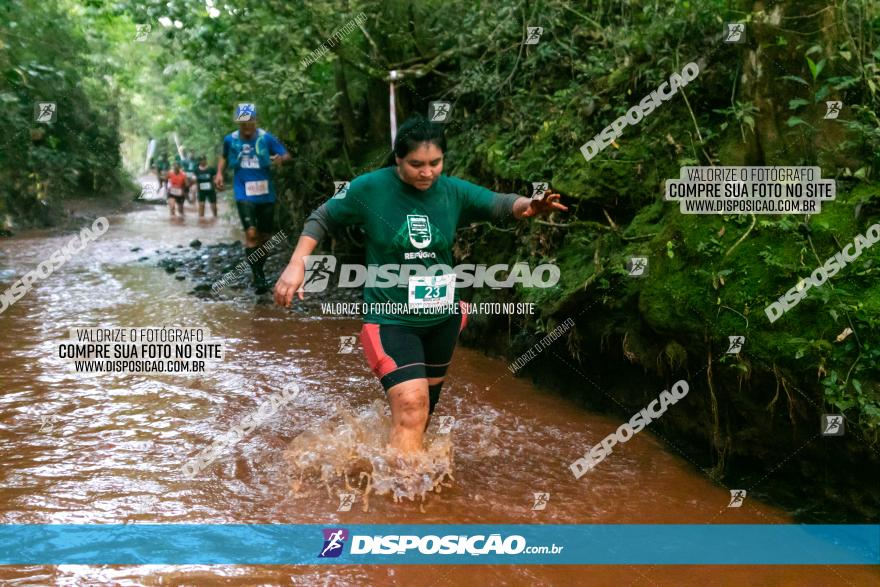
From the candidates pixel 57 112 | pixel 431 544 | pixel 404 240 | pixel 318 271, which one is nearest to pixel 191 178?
pixel 57 112

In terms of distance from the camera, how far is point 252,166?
884 cm

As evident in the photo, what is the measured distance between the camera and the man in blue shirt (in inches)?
346

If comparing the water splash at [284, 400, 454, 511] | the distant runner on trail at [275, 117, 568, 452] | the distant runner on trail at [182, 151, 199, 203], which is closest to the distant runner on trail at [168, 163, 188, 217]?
the distant runner on trail at [182, 151, 199, 203]

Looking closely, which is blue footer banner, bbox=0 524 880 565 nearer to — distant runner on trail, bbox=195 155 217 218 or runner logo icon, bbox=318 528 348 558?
runner logo icon, bbox=318 528 348 558

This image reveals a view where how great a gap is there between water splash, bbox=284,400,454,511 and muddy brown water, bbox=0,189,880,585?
0.21 ft

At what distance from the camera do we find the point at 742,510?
163 inches

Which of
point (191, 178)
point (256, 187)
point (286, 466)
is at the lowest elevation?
point (286, 466)

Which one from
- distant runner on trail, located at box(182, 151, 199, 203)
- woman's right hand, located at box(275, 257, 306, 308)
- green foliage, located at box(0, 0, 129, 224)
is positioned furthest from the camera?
distant runner on trail, located at box(182, 151, 199, 203)

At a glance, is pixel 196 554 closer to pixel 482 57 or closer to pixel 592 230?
pixel 592 230

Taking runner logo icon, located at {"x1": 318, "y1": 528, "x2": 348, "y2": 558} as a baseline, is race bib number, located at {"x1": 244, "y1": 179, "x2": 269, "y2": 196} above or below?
above

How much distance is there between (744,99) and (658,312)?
5.60 ft

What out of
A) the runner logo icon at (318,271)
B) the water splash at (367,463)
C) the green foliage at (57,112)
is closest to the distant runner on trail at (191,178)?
the green foliage at (57,112)

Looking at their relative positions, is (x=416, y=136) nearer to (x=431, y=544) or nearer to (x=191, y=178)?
(x=431, y=544)

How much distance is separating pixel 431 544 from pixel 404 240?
Answer: 1499 mm
